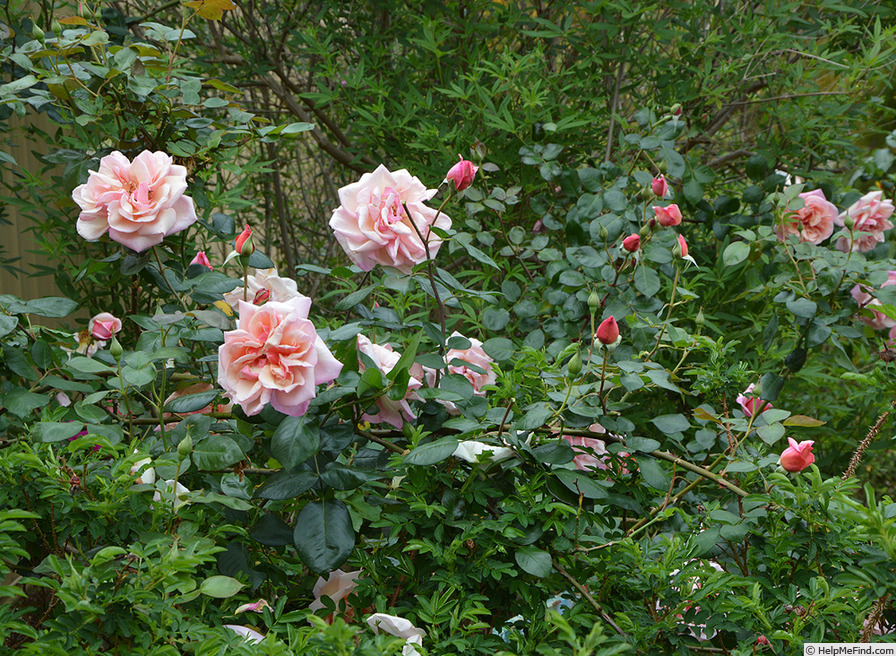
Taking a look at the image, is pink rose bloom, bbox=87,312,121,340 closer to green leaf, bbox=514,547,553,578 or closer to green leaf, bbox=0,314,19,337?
green leaf, bbox=0,314,19,337

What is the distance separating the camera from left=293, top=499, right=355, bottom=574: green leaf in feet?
2.61

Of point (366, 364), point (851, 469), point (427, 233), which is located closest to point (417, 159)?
point (427, 233)

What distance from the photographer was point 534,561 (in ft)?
2.59

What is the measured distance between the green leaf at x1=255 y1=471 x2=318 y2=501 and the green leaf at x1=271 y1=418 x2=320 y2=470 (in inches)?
1.4

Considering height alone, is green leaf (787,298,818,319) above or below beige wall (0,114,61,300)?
above

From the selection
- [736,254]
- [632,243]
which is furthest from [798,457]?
[736,254]

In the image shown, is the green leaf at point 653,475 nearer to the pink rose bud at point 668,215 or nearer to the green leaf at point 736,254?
the pink rose bud at point 668,215

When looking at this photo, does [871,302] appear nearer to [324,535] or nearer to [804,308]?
[804,308]

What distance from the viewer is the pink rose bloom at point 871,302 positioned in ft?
4.56

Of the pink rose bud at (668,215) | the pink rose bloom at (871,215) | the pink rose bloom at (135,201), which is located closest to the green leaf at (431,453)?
the pink rose bloom at (135,201)

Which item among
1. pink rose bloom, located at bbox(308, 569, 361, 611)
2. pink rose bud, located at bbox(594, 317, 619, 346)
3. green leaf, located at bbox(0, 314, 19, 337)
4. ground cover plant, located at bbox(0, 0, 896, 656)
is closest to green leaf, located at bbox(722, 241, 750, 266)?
ground cover plant, located at bbox(0, 0, 896, 656)

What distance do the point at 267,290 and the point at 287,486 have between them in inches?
15.5

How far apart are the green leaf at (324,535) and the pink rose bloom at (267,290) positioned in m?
0.39

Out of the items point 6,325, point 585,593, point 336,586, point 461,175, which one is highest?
point 461,175
